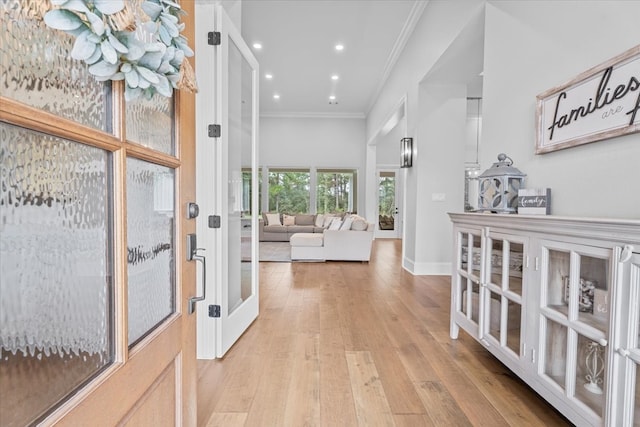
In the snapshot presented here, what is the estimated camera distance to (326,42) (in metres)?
5.22

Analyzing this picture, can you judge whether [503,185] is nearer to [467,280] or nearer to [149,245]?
[467,280]

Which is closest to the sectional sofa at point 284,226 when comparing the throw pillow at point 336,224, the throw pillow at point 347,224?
the throw pillow at point 336,224

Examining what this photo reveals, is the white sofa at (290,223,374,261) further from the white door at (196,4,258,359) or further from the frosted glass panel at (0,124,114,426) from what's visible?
the frosted glass panel at (0,124,114,426)

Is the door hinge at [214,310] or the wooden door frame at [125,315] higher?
the wooden door frame at [125,315]

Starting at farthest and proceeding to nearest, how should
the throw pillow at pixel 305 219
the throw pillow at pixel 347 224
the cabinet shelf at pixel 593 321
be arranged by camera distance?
the throw pillow at pixel 305 219
the throw pillow at pixel 347 224
the cabinet shelf at pixel 593 321

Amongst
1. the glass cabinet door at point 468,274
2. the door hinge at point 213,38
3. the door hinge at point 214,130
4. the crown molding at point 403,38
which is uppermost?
the crown molding at point 403,38

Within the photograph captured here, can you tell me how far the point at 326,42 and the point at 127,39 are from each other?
527cm

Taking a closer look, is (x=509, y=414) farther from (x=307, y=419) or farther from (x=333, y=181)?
(x=333, y=181)

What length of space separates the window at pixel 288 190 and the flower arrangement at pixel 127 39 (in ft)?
29.7

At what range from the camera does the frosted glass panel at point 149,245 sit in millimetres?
772

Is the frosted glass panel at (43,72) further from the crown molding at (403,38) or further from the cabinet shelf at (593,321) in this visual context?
the crown molding at (403,38)

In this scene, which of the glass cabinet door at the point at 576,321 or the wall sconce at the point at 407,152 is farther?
the wall sconce at the point at 407,152

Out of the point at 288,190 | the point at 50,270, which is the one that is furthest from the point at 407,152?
the point at 288,190

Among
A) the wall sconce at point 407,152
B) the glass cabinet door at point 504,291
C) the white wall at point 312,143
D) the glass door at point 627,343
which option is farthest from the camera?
the white wall at point 312,143
